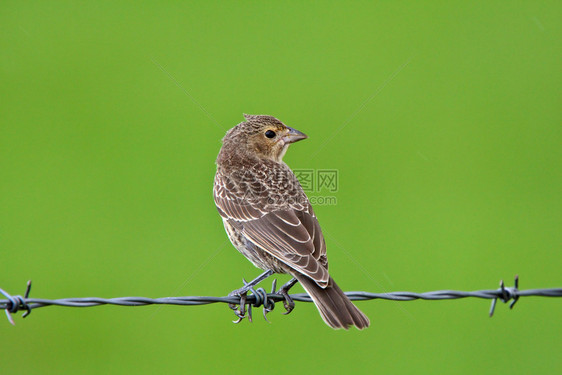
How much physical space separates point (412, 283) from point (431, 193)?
8.75 ft

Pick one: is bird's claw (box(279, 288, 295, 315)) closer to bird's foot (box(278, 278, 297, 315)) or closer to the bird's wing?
bird's foot (box(278, 278, 297, 315))

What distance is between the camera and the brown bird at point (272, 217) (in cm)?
479

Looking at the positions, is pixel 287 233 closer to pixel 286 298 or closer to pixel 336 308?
pixel 286 298

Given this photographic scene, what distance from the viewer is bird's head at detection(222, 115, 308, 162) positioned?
6.46m

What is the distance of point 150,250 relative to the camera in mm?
9977

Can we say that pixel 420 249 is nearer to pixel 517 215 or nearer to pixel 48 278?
pixel 517 215

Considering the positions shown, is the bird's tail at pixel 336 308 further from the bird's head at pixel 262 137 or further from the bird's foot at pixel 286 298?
the bird's head at pixel 262 137

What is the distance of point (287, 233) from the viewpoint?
17.2ft

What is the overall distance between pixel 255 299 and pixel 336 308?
0.63 metres

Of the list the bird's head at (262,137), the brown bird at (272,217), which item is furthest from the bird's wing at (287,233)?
the bird's head at (262,137)

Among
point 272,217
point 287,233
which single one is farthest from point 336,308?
point 272,217

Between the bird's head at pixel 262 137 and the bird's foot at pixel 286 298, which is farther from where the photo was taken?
the bird's head at pixel 262 137

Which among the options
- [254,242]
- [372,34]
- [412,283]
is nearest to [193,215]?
[412,283]

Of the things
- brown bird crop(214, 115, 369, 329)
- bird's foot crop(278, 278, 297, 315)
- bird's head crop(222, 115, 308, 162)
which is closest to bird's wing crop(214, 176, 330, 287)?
brown bird crop(214, 115, 369, 329)
